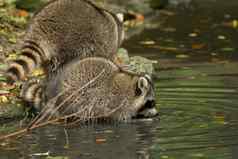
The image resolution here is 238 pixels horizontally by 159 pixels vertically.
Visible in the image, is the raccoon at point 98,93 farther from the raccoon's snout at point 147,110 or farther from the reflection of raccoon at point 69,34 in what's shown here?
the reflection of raccoon at point 69,34

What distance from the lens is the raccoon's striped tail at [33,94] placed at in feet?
28.5

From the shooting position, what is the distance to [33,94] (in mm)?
8750

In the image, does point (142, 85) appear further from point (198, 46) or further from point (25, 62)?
point (198, 46)

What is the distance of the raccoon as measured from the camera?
8391mm

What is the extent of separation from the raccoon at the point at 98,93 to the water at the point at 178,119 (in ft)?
0.46

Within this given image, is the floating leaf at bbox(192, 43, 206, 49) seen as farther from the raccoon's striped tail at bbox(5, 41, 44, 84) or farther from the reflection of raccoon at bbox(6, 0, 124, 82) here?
the raccoon's striped tail at bbox(5, 41, 44, 84)

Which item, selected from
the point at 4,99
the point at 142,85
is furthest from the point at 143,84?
the point at 4,99

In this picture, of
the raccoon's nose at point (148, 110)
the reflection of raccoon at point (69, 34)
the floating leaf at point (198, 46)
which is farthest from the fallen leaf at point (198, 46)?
the raccoon's nose at point (148, 110)

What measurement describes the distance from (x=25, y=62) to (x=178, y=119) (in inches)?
56.5

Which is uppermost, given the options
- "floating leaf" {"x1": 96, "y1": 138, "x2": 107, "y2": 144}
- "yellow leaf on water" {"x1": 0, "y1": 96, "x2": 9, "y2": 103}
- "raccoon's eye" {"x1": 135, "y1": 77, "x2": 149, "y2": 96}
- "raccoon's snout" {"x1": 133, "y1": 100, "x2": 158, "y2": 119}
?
"raccoon's eye" {"x1": 135, "y1": 77, "x2": 149, "y2": 96}

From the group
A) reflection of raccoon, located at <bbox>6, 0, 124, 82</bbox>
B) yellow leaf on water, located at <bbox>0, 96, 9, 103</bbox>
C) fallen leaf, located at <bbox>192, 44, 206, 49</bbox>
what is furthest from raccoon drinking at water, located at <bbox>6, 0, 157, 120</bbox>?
fallen leaf, located at <bbox>192, 44, 206, 49</bbox>

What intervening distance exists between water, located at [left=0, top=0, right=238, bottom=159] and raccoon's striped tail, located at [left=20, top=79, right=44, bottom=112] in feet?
1.79

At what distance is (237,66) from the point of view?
1116cm

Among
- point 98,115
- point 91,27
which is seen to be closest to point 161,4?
point 91,27
